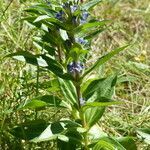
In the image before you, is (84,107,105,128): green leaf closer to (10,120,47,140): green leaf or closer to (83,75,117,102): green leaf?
(83,75,117,102): green leaf

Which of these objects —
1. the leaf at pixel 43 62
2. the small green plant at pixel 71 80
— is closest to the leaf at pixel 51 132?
the small green plant at pixel 71 80

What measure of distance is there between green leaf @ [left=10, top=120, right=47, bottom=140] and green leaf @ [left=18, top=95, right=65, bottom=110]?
0.34 feet

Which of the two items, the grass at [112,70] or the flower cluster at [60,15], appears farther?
the grass at [112,70]

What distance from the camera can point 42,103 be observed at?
190 centimetres

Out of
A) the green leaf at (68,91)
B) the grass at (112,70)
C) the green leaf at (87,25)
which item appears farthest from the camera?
the grass at (112,70)

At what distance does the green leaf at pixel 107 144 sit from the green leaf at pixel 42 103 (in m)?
0.25

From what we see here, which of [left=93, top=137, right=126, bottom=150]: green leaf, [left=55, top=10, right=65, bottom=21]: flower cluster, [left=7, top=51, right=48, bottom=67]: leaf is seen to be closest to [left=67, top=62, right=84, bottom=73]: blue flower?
[left=7, top=51, right=48, bottom=67]: leaf

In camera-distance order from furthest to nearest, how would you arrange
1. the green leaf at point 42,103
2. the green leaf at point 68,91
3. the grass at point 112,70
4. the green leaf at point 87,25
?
1. the grass at point 112,70
2. the green leaf at point 68,91
3. the green leaf at point 42,103
4. the green leaf at point 87,25

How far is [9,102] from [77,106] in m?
0.55

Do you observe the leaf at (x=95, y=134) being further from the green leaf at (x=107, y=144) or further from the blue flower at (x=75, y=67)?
the blue flower at (x=75, y=67)

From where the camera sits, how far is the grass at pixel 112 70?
2.29 metres

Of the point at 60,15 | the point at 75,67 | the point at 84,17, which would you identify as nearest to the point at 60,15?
the point at 60,15

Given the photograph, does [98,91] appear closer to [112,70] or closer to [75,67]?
[75,67]

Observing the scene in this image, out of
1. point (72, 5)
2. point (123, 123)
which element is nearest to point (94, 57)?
point (123, 123)
